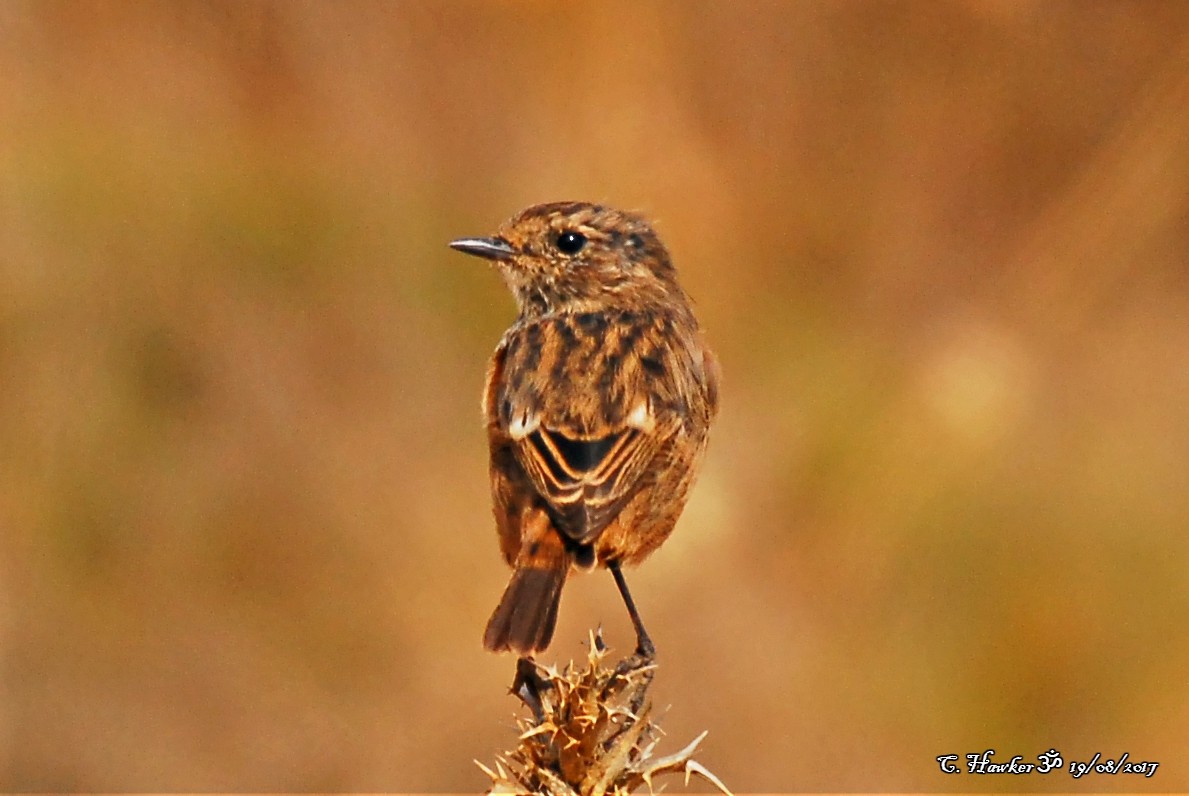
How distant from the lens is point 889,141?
8.70 meters

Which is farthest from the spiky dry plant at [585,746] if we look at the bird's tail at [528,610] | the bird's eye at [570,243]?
the bird's eye at [570,243]

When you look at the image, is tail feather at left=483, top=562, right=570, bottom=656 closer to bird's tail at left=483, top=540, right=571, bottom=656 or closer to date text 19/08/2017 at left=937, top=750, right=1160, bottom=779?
bird's tail at left=483, top=540, right=571, bottom=656

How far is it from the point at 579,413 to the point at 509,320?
3165mm

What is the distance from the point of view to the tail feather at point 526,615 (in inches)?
149

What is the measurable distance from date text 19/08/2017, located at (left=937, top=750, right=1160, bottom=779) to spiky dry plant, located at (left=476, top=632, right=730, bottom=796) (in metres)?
4.02

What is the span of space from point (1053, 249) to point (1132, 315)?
0.57 meters

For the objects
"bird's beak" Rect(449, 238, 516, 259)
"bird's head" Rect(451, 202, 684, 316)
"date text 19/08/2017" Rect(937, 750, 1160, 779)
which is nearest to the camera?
"bird's beak" Rect(449, 238, 516, 259)

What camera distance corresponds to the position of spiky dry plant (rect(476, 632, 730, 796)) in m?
2.83

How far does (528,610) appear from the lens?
3.91m

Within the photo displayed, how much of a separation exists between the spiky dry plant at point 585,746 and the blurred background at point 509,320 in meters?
3.97

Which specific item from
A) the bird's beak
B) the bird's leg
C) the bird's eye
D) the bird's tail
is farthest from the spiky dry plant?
the bird's eye

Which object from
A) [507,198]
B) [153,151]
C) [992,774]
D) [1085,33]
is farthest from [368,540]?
[1085,33]

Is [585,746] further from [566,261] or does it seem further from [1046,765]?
[1046,765]

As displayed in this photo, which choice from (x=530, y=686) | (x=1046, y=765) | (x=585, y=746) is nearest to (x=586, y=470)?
(x=530, y=686)
